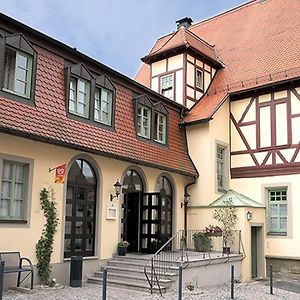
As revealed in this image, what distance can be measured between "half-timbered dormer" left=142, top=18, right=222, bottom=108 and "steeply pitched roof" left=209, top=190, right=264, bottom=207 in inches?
174

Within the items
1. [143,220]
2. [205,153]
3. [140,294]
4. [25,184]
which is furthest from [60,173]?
[205,153]

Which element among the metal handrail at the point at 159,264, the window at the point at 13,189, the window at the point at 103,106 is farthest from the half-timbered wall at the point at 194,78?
the window at the point at 13,189

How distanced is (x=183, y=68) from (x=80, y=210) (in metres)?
9.43

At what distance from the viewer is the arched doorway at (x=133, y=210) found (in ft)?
53.9

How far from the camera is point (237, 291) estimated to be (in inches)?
547

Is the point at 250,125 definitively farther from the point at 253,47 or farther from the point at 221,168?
the point at 253,47

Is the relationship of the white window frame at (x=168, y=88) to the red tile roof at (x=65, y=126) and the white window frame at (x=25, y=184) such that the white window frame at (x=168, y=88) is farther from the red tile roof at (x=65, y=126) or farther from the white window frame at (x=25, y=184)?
the white window frame at (x=25, y=184)

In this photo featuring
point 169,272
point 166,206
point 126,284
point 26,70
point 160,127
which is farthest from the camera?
point 160,127

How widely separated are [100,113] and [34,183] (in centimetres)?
384

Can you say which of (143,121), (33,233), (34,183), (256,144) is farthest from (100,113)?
(256,144)

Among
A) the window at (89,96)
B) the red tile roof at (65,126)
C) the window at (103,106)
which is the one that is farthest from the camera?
the window at (103,106)

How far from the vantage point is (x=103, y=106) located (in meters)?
15.6

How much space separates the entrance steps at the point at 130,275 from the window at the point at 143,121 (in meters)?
4.67

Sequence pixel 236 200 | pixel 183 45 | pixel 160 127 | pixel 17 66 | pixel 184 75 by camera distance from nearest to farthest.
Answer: pixel 17 66 → pixel 236 200 → pixel 160 127 → pixel 183 45 → pixel 184 75
